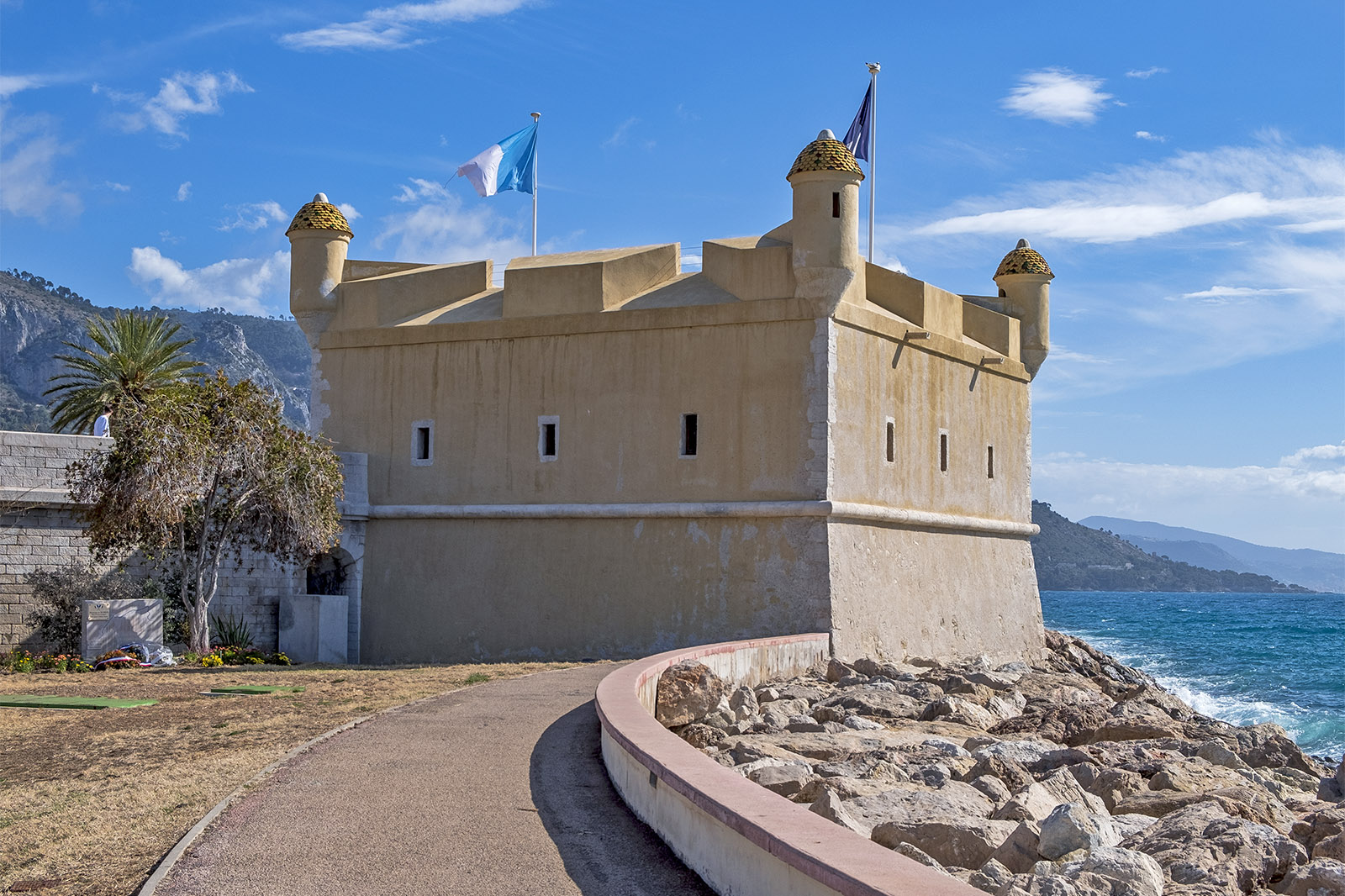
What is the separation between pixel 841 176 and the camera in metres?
19.1

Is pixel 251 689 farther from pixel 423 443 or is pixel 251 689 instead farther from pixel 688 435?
pixel 423 443

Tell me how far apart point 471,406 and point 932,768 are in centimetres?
1361

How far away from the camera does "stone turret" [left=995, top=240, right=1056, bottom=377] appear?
Answer: 24656 millimetres

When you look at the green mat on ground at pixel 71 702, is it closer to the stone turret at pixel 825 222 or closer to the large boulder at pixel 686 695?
the large boulder at pixel 686 695

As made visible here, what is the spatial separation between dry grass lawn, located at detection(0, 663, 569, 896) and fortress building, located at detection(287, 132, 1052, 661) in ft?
14.8

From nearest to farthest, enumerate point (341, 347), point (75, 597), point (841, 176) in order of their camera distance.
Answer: point (75, 597) → point (841, 176) → point (341, 347)

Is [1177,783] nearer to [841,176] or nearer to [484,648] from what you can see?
[841,176]

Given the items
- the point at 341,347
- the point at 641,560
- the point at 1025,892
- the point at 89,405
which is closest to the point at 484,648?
the point at 641,560

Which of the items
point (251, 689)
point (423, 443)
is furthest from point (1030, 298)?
point (251, 689)

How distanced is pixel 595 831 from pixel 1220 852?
10.7 ft

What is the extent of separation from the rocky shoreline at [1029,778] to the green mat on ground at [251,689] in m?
4.35

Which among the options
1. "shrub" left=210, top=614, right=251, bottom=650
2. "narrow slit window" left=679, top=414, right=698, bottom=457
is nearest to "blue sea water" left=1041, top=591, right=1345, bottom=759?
"narrow slit window" left=679, top=414, right=698, bottom=457

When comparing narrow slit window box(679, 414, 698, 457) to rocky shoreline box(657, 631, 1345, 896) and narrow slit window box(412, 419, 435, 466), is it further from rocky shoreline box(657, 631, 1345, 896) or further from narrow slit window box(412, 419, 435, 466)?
narrow slit window box(412, 419, 435, 466)

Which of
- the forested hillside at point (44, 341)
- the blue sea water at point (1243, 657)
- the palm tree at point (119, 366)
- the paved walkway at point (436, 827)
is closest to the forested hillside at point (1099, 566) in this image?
the blue sea water at point (1243, 657)
